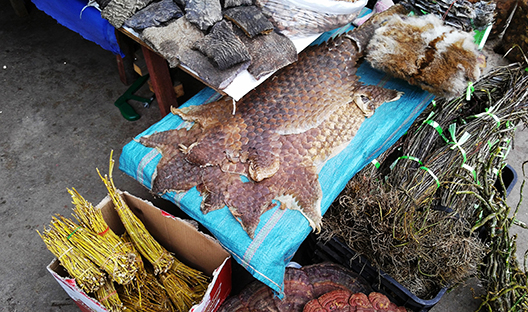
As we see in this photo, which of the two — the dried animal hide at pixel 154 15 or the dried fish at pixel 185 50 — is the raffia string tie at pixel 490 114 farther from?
the dried animal hide at pixel 154 15

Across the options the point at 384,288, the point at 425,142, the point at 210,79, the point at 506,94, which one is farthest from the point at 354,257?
the point at 506,94

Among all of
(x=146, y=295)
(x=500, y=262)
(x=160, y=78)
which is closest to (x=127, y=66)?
(x=160, y=78)

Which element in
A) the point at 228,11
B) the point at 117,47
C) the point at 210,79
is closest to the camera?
the point at 210,79

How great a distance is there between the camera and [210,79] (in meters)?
2.13

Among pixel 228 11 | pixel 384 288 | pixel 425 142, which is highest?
pixel 228 11

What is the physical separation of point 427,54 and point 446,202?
94 centimetres

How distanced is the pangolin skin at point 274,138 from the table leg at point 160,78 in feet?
1.93

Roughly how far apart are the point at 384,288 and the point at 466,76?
1.36 metres

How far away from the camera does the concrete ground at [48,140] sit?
2.68 meters

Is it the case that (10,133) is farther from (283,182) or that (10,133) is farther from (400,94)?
(400,94)

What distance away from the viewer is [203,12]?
91.9 inches

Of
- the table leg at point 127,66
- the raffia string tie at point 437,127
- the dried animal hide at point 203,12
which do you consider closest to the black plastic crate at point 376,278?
the raffia string tie at point 437,127

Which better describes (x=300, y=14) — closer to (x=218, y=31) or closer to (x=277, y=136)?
(x=218, y=31)

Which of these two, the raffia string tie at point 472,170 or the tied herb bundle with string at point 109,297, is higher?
the tied herb bundle with string at point 109,297
